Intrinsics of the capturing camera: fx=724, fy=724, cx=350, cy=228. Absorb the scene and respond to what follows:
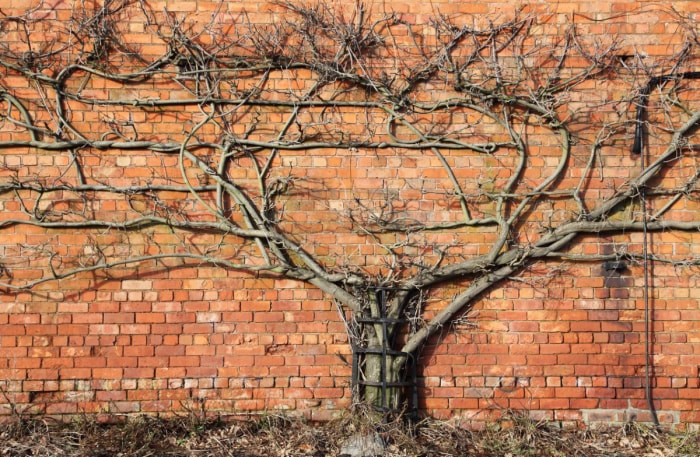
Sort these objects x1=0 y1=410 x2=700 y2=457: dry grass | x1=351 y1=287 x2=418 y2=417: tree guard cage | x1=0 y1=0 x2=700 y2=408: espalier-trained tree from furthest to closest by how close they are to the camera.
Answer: x1=0 y1=0 x2=700 y2=408: espalier-trained tree, x1=351 y1=287 x2=418 y2=417: tree guard cage, x1=0 y1=410 x2=700 y2=457: dry grass

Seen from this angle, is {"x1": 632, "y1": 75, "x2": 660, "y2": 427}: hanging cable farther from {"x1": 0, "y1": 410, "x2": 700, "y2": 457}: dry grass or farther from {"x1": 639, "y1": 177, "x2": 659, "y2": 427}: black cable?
{"x1": 0, "y1": 410, "x2": 700, "y2": 457}: dry grass

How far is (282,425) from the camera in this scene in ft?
15.8

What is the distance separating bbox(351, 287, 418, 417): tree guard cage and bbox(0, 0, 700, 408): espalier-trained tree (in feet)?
0.09

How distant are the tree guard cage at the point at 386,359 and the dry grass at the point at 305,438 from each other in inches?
5.9

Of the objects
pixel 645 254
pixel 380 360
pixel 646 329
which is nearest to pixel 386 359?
pixel 380 360

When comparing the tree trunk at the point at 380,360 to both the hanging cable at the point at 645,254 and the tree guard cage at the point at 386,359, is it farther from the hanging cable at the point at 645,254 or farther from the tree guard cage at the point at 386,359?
the hanging cable at the point at 645,254

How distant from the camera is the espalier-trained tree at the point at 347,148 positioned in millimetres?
4898

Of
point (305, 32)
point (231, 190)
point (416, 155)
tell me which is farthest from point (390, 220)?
point (305, 32)

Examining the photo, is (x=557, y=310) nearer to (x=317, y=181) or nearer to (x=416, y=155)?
(x=416, y=155)

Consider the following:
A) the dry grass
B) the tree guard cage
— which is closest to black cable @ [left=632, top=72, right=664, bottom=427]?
the dry grass

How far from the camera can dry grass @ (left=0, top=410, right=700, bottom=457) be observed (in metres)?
4.58

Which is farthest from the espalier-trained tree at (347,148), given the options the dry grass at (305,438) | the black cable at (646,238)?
the dry grass at (305,438)

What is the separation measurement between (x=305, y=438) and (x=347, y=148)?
6.38 feet

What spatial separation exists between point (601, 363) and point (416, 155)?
189 cm
